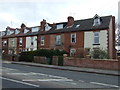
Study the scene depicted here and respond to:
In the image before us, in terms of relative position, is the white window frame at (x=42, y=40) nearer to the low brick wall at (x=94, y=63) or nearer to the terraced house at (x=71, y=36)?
the terraced house at (x=71, y=36)

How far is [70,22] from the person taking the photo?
128ft

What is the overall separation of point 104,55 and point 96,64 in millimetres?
3281

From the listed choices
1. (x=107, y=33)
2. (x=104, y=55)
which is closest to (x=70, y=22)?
(x=107, y=33)

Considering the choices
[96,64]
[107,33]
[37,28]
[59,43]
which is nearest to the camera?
[96,64]

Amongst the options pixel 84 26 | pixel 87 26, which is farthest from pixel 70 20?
pixel 87 26

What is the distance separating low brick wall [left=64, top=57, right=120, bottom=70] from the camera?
69.8 ft

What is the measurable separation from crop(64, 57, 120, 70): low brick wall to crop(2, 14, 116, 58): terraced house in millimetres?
5694

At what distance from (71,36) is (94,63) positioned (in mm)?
14112

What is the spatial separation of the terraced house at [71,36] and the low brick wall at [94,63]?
5694 mm

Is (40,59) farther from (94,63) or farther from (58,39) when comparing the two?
(94,63)

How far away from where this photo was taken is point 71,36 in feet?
121

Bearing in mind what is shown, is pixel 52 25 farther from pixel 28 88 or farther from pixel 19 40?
pixel 28 88

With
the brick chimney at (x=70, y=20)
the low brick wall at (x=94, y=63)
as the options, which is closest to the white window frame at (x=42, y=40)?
the brick chimney at (x=70, y=20)

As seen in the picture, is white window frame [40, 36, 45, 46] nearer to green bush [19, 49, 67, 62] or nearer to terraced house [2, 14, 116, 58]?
terraced house [2, 14, 116, 58]
